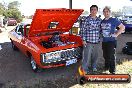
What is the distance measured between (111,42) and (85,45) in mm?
738

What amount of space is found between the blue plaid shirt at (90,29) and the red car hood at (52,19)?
131 centimetres

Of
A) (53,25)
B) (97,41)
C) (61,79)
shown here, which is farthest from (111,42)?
(53,25)

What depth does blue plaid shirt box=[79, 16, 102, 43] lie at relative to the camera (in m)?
6.96

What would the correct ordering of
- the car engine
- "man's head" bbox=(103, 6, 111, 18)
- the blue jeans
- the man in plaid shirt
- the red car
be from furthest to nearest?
the car engine < the red car < the blue jeans < the man in plaid shirt < "man's head" bbox=(103, 6, 111, 18)

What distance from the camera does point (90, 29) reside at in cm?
701

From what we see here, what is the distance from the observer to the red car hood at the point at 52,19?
7809mm

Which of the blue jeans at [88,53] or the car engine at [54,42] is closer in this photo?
the blue jeans at [88,53]

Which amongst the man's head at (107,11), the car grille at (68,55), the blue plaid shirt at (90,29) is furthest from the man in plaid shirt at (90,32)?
the car grille at (68,55)

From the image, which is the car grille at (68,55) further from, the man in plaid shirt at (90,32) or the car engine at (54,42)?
the man in plaid shirt at (90,32)

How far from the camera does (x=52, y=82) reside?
717 centimetres

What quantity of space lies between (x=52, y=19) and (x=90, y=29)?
1.80 metres

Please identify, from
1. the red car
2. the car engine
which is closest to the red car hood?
the red car

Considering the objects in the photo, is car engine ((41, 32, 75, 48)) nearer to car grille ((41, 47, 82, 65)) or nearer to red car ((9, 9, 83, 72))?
red car ((9, 9, 83, 72))

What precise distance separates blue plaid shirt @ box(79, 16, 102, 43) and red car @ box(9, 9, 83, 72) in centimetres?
102
